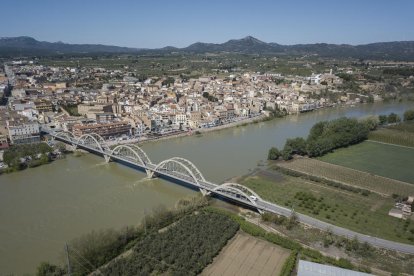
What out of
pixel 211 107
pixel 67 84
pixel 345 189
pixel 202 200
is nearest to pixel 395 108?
pixel 211 107

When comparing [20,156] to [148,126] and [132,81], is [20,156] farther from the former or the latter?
[132,81]

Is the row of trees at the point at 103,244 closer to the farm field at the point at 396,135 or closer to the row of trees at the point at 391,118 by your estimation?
the farm field at the point at 396,135

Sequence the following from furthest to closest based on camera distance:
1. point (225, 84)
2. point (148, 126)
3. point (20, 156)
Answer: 1. point (225, 84)
2. point (148, 126)
3. point (20, 156)

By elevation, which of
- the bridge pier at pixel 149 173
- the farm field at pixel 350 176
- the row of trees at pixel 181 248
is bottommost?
the farm field at pixel 350 176

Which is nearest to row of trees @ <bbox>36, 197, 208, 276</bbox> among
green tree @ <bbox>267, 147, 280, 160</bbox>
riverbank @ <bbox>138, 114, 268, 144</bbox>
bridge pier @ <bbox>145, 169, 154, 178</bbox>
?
bridge pier @ <bbox>145, 169, 154, 178</bbox>

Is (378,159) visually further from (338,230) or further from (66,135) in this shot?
(66,135)

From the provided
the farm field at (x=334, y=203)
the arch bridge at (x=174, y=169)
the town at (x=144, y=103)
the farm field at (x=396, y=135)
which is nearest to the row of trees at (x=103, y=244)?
the arch bridge at (x=174, y=169)
